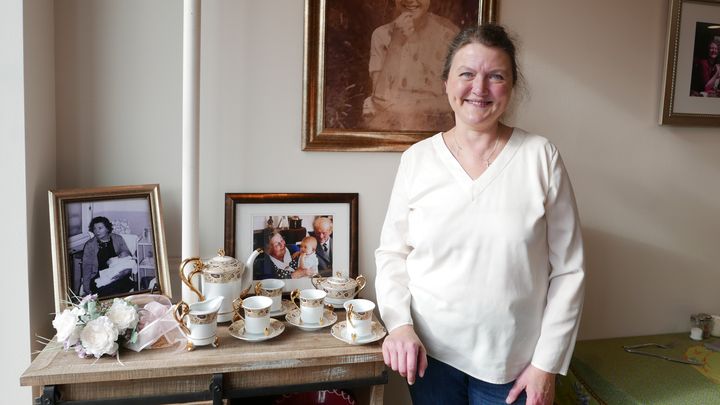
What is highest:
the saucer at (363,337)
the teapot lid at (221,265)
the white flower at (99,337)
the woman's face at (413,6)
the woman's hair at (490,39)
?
the woman's face at (413,6)

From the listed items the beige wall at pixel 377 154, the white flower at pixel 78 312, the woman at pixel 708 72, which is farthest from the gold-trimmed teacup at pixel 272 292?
the woman at pixel 708 72

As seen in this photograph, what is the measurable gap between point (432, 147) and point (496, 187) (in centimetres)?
23

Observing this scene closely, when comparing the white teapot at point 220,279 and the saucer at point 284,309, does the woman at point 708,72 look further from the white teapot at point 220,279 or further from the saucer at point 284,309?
the white teapot at point 220,279

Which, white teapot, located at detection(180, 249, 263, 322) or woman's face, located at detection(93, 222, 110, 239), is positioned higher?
woman's face, located at detection(93, 222, 110, 239)

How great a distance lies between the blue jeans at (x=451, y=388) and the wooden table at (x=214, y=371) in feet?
0.41

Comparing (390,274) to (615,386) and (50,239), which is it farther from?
(50,239)

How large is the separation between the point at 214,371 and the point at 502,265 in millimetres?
735

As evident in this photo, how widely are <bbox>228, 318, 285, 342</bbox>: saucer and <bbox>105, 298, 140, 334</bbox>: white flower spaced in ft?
0.80

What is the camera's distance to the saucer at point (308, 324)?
4.40 feet

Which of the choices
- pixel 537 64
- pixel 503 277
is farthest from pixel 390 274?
pixel 537 64

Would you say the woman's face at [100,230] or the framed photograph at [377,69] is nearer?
the woman's face at [100,230]

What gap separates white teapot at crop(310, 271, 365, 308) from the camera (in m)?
1.48

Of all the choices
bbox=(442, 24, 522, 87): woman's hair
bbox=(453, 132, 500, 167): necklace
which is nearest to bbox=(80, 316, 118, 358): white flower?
bbox=(453, 132, 500, 167): necklace

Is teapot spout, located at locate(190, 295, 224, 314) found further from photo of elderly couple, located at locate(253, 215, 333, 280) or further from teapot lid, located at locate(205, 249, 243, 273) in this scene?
photo of elderly couple, located at locate(253, 215, 333, 280)
